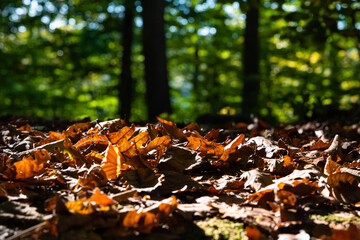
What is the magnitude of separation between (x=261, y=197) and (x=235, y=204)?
0.37 feet

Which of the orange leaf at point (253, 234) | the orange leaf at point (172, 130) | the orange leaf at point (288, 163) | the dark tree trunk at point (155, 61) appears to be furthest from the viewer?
the dark tree trunk at point (155, 61)

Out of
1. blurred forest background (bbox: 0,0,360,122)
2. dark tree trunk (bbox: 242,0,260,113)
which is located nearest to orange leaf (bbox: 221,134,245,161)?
blurred forest background (bbox: 0,0,360,122)

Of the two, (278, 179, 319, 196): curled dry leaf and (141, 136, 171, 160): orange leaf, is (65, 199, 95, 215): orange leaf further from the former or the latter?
(278, 179, 319, 196): curled dry leaf

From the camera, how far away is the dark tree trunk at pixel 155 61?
673 cm

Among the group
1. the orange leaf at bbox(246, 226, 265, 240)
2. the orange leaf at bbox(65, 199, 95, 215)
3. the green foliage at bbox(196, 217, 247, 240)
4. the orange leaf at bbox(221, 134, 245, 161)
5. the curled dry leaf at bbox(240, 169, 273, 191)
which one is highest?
the orange leaf at bbox(221, 134, 245, 161)

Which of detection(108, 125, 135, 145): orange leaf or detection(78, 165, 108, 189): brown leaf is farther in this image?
detection(108, 125, 135, 145): orange leaf

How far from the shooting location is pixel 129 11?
33.1 feet

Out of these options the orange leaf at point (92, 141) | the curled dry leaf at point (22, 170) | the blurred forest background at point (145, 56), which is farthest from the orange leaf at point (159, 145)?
the blurred forest background at point (145, 56)

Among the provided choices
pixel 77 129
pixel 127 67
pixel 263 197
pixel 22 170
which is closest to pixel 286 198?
pixel 263 197

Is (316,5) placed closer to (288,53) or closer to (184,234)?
(184,234)

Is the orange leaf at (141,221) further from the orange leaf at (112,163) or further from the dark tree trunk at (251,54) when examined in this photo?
the dark tree trunk at (251,54)

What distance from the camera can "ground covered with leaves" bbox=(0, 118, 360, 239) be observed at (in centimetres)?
104

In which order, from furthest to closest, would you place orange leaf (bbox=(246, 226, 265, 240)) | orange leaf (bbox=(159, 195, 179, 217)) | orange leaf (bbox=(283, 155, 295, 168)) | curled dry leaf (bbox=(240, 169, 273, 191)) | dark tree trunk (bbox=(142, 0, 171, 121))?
dark tree trunk (bbox=(142, 0, 171, 121))
orange leaf (bbox=(283, 155, 295, 168))
curled dry leaf (bbox=(240, 169, 273, 191))
orange leaf (bbox=(159, 195, 179, 217))
orange leaf (bbox=(246, 226, 265, 240))

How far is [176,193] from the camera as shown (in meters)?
1.37
